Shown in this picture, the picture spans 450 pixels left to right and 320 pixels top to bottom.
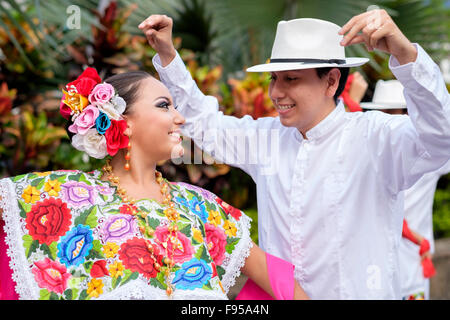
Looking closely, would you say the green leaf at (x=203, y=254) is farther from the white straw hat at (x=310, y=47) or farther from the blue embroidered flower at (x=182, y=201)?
the white straw hat at (x=310, y=47)

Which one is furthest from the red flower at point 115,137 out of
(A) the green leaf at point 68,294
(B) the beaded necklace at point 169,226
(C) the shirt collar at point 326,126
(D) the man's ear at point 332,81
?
(D) the man's ear at point 332,81

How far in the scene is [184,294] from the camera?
81.3 inches

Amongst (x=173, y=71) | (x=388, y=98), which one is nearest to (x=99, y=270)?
(x=173, y=71)

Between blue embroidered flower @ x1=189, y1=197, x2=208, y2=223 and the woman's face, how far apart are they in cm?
22

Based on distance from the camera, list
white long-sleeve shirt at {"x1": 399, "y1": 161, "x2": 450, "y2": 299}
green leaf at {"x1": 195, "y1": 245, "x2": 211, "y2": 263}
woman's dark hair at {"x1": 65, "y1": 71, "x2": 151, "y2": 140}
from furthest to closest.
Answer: white long-sleeve shirt at {"x1": 399, "y1": 161, "x2": 450, "y2": 299} → woman's dark hair at {"x1": 65, "y1": 71, "x2": 151, "y2": 140} → green leaf at {"x1": 195, "y1": 245, "x2": 211, "y2": 263}

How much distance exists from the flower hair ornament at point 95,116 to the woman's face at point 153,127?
0.05 m

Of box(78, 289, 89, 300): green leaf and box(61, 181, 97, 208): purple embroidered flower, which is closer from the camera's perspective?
box(78, 289, 89, 300): green leaf

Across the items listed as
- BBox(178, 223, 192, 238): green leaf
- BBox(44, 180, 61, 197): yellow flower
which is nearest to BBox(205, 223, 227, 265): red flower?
BBox(178, 223, 192, 238): green leaf

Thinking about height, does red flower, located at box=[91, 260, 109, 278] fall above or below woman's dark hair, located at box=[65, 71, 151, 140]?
below

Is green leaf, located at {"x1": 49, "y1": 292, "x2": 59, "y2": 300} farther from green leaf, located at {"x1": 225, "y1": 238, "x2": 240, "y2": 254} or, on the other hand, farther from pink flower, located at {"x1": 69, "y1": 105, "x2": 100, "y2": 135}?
green leaf, located at {"x1": 225, "y1": 238, "x2": 240, "y2": 254}

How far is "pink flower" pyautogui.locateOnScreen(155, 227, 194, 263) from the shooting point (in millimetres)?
2117
